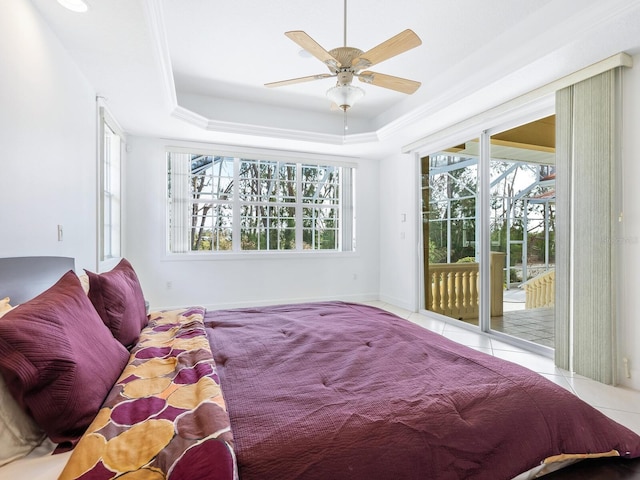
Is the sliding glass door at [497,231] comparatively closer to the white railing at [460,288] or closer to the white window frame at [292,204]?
the white railing at [460,288]

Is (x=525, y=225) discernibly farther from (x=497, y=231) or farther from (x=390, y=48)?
(x=390, y=48)

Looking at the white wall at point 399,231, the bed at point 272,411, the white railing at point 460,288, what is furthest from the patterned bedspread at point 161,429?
the white wall at point 399,231

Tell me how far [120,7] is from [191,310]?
→ 6.26ft

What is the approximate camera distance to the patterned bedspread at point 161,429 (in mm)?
778

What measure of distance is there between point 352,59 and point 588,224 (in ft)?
7.01

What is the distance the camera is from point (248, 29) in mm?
2924

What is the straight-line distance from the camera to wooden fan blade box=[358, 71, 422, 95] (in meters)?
2.33

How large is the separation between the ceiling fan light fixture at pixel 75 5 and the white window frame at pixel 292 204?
258cm

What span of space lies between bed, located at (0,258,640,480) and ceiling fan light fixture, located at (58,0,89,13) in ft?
5.03

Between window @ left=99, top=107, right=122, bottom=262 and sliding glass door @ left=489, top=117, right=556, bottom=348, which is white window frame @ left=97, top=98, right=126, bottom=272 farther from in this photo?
sliding glass door @ left=489, top=117, right=556, bottom=348

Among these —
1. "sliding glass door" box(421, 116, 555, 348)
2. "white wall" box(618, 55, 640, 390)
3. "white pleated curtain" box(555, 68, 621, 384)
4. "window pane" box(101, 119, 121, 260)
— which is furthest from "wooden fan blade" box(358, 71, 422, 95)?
"window pane" box(101, 119, 121, 260)

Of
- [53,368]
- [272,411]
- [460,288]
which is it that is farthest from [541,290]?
[53,368]

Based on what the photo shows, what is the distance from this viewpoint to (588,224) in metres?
2.59

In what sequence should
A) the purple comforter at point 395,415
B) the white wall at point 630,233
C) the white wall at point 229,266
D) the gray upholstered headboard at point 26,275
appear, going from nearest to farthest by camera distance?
the purple comforter at point 395,415 < the gray upholstered headboard at point 26,275 < the white wall at point 630,233 < the white wall at point 229,266
